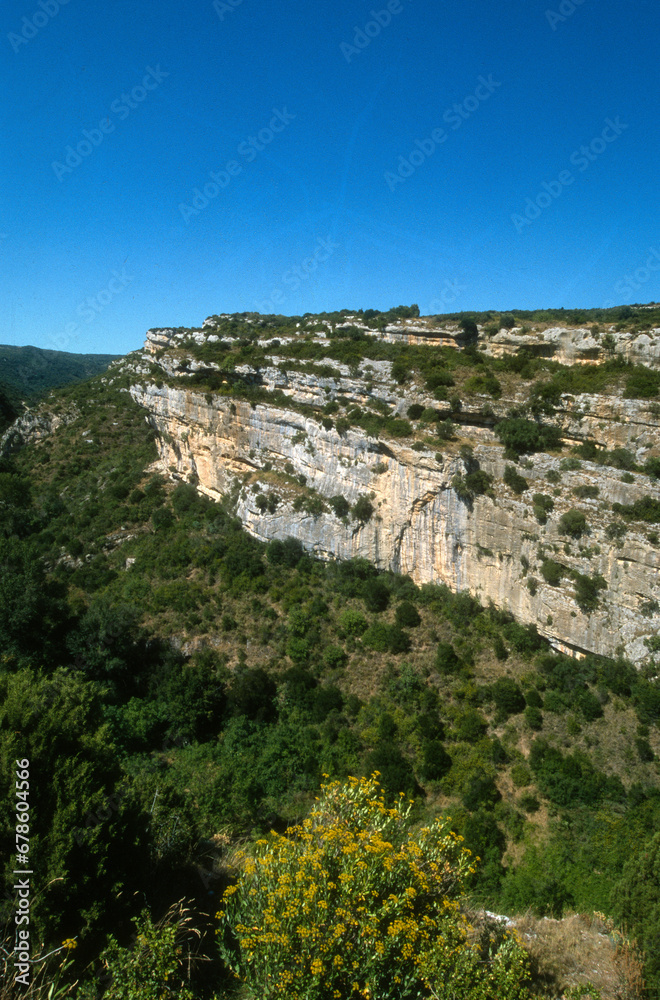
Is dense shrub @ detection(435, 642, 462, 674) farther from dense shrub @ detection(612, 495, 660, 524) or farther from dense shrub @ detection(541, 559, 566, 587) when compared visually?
dense shrub @ detection(612, 495, 660, 524)

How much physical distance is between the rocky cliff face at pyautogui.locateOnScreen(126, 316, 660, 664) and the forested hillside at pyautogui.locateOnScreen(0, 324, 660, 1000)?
1.23 meters

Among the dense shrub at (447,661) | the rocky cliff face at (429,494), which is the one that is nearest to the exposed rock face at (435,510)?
the rocky cliff face at (429,494)

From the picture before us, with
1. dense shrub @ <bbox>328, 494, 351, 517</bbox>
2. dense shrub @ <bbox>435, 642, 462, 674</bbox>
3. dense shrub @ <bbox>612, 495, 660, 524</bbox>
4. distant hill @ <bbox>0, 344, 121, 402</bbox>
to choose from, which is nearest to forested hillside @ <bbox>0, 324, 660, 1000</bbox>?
dense shrub @ <bbox>435, 642, 462, 674</bbox>

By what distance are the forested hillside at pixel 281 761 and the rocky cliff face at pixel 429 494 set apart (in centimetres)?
123

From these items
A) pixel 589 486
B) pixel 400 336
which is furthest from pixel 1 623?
pixel 400 336

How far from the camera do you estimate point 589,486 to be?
62.7 feet

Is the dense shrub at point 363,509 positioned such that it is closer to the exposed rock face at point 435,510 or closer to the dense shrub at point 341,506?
the exposed rock face at point 435,510

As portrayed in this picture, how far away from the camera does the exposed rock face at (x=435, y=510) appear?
17.8 m

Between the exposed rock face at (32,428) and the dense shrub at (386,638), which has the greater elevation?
the exposed rock face at (32,428)

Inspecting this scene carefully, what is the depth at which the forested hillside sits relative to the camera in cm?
618

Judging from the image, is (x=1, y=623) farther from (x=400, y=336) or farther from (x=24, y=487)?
(x=400, y=336)

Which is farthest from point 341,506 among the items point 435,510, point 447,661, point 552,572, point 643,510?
point 643,510

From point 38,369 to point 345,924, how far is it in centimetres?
9136

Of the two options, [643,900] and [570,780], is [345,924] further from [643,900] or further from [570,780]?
[570,780]
